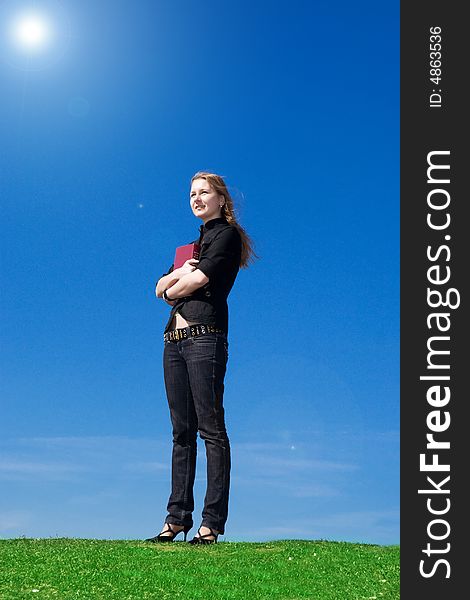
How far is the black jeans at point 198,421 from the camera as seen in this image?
9.18 meters

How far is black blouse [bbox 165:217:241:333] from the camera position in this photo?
929 cm

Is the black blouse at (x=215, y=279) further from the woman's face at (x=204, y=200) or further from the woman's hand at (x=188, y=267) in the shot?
the woman's face at (x=204, y=200)

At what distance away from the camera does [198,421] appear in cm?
928

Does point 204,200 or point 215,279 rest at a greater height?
point 204,200

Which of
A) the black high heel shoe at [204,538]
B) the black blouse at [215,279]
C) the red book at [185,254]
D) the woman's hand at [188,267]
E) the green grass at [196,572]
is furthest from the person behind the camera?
the red book at [185,254]

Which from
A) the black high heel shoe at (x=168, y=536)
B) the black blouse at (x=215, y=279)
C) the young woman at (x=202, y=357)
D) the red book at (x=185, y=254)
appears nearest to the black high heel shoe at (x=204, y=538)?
the young woman at (x=202, y=357)

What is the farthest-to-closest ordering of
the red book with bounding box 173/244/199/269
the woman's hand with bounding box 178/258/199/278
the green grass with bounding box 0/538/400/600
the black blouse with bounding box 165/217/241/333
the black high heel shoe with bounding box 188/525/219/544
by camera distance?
the red book with bounding box 173/244/199/269, the woman's hand with bounding box 178/258/199/278, the black blouse with bounding box 165/217/241/333, the black high heel shoe with bounding box 188/525/219/544, the green grass with bounding box 0/538/400/600

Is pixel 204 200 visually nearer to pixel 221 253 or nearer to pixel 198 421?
pixel 221 253

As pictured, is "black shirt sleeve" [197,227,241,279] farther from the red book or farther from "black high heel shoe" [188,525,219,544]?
→ "black high heel shoe" [188,525,219,544]

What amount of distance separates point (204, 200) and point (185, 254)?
0.67 meters

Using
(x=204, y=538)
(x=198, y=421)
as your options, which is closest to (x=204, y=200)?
(x=198, y=421)

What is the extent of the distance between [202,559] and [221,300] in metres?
2.81

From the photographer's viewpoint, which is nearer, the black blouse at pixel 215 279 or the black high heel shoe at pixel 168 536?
the black blouse at pixel 215 279

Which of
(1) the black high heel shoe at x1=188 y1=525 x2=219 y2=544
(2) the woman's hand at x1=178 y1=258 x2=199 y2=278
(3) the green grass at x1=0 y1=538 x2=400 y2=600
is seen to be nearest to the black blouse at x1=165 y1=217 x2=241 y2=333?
(2) the woman's hand at x1=178 y1=258 x2=199 y2=278
